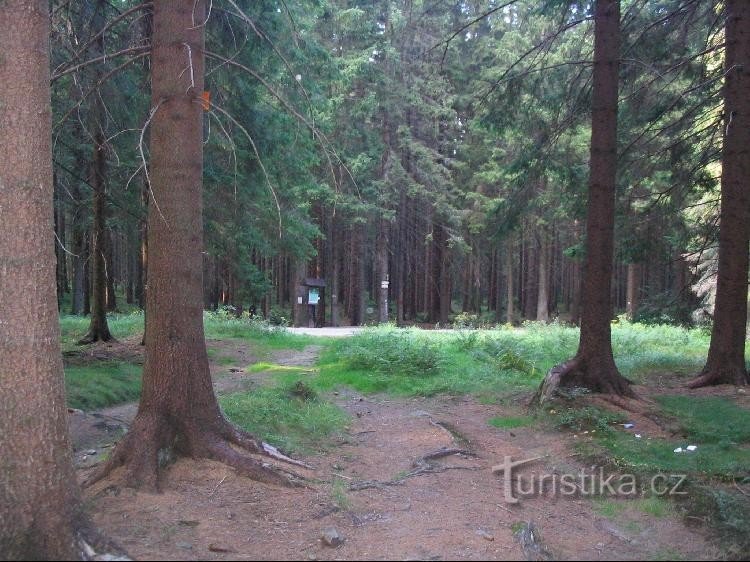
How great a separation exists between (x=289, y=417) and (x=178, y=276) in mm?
3020

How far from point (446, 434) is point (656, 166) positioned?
837cm

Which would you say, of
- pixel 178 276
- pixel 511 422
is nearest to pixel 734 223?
pixel 511 422

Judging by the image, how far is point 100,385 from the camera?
9.86m

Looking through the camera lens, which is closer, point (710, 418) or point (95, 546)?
point (95, 546)

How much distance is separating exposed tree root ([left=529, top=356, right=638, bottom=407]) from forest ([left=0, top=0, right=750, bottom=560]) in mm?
34

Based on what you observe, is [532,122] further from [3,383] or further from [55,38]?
[3,383]

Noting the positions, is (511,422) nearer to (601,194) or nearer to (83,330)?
(601,194)

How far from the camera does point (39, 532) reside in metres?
3.78

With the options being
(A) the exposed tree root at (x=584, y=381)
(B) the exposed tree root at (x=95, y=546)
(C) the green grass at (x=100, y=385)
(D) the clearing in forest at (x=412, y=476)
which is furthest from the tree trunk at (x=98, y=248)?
(B) the exposed tree root at (x=95, y=546)

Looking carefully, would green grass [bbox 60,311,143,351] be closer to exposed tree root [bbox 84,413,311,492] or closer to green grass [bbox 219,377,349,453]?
green grass [bbox 219,377,349,453]

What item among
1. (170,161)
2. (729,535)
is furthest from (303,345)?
(729,535)

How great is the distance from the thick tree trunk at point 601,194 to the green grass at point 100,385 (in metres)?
6.55

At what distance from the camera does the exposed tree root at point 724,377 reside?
1034 centimetres

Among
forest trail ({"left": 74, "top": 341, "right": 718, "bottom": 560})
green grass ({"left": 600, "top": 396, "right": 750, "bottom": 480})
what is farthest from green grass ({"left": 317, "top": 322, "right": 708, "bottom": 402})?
forest trail ({"left": 74, "top": 341, "right": 718, "bottom": 560})
